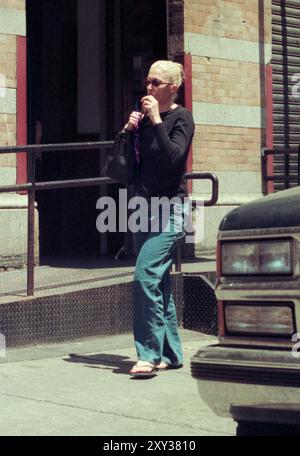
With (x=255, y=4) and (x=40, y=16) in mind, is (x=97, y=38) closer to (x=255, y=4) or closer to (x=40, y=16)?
(x=40, y=16)

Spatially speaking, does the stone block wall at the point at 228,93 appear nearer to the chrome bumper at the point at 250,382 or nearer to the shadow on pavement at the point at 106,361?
the shadow on pavement at the point at 106,361

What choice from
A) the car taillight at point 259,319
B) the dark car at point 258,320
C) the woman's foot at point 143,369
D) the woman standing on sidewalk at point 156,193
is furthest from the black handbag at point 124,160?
the car taillight at point 259,319

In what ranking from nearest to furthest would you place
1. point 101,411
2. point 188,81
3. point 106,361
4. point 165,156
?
point 101,411 < point 165,156 < point 106,361 < point 188,81

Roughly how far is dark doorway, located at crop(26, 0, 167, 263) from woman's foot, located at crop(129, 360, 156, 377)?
5.45 metres

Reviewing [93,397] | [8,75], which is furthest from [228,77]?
[93,397]

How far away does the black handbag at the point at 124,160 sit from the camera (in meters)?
7.74

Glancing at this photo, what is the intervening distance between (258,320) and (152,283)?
8.21ft

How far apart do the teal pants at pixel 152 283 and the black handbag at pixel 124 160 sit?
367 millimetres

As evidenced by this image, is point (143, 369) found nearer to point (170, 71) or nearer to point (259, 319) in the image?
point (170, 71)

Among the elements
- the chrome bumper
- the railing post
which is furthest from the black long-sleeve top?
the chrome bumper

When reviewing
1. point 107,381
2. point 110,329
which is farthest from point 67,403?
point 110,329

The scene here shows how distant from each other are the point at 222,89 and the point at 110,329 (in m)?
4.22

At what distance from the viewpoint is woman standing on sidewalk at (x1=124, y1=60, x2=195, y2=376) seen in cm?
766

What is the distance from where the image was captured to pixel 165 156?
7523 mm
